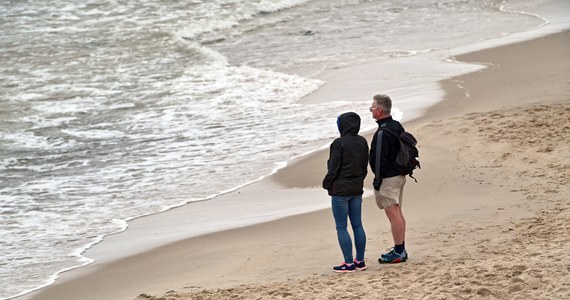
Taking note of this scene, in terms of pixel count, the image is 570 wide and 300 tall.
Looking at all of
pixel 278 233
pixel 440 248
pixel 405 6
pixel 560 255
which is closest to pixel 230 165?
pixel 278 233

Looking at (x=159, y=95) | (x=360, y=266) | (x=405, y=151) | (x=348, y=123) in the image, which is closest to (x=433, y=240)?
(x=360, y=266)

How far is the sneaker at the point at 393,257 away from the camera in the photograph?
794 cm

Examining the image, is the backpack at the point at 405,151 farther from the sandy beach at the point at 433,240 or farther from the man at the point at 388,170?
the sandy beach at the point at 433,240

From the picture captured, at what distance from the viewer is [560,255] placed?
7.18 meters

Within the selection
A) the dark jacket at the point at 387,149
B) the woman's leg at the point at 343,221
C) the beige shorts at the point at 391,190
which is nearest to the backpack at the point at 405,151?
the dark jacket at the point at 387,149

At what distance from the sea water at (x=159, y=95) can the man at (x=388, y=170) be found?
332 centimetres

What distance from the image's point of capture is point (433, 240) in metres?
8.52

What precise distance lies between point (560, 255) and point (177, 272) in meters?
3.49

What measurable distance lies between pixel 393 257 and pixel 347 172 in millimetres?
826

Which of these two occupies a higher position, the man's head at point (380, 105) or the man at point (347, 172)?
the man's head at point (380, 105)

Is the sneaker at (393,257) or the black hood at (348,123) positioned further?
the sneaker at (393,257)

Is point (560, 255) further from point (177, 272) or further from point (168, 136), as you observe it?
point (168, 136)

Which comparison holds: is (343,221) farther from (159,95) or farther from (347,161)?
(159,95)

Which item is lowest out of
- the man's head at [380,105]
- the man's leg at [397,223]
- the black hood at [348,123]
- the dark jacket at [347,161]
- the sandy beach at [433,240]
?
the sandy beach at [433,240]
